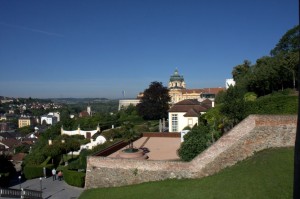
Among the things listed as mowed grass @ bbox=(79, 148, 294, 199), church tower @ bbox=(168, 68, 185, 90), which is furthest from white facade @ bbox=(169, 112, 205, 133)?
church tower @ bbox=(168, 68, 185, 90)

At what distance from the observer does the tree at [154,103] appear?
188 feet

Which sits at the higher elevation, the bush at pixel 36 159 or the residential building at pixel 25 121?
the bush at pixel 36 159

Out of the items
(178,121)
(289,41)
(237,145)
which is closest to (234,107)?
(237,145)

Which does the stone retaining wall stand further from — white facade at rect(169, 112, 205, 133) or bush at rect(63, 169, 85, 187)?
white facade at rect(169, 112, 205, 133)

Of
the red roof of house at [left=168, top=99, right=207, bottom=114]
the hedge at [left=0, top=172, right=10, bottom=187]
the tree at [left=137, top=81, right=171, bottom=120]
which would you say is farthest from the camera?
the tree at [left=137, top=81, right=171, bottom=120]

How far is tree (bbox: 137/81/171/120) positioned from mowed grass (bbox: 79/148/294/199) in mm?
41022

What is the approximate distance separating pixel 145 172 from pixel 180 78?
118m

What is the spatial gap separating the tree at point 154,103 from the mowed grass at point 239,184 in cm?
4102

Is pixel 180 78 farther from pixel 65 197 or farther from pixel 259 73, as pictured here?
pixel 65 197

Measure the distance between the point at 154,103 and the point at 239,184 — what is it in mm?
45324

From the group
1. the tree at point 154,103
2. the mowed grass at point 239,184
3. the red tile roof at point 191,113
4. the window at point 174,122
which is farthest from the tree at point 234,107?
the tree at point 154,103

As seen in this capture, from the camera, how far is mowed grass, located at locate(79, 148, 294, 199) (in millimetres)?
11578

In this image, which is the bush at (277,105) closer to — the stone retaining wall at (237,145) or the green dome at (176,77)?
the stone retaining wall at (237,145)

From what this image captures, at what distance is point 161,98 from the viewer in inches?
2312
